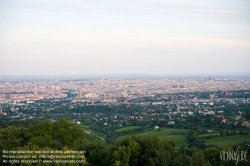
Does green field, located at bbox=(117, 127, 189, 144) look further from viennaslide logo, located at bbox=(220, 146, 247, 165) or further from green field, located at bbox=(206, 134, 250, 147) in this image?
viennaslide logo, located at bbox=(220, 146, 247, 165)

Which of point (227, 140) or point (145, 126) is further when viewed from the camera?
point (145, 126)

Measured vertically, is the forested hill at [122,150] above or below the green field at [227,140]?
above

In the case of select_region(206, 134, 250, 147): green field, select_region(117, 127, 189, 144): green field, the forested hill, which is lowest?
select_region(117, 127, 189, 144): green field

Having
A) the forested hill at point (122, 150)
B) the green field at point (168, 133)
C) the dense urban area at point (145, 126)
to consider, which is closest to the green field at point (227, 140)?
the dense urban area at point (145, 126)

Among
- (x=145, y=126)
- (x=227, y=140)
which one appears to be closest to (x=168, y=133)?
(x=145, y=126)

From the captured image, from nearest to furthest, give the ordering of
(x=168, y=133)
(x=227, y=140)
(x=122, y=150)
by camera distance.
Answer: (x=122, y=150) < (x=227, y=140) < (x=168, y=133)

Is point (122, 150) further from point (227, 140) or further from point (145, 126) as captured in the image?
point (145, 126)

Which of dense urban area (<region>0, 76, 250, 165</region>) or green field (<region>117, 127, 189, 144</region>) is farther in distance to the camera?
green field (<region>117, 127, 189, 144</region>)

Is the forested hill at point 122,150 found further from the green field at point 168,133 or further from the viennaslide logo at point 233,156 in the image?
the green field at point 168,133

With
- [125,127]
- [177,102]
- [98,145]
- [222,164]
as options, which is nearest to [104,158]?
[98,145]

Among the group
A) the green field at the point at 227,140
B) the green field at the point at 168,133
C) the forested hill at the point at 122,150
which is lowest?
the green field at the point at 168,133

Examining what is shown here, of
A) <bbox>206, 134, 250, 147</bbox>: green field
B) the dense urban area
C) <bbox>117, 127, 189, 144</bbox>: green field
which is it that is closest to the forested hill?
the dense urban area
